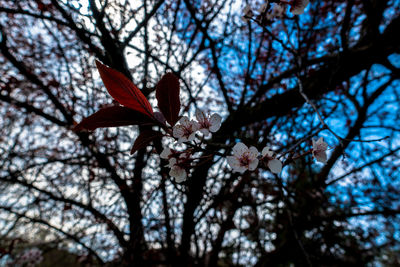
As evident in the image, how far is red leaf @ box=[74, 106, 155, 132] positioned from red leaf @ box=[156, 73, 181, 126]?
66 mm

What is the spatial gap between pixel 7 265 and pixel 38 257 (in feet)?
3.06

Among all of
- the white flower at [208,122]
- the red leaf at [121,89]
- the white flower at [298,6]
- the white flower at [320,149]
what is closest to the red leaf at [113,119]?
the red leaf at [121,89]

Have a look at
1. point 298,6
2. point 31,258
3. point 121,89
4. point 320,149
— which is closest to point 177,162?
point 121,89

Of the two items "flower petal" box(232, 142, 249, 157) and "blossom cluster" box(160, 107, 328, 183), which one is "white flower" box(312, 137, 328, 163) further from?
"flower petal" box(232, 142, 249, 157)

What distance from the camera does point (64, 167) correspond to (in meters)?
3.43

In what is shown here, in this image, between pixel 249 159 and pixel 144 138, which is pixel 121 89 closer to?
pixel 144 138

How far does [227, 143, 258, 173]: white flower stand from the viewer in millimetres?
850

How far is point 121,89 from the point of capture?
69 centimetres

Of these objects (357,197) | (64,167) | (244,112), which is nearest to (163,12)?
(244,112)

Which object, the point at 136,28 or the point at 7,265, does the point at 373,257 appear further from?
the point at 7,265

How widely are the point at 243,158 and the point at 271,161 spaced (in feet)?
0.38

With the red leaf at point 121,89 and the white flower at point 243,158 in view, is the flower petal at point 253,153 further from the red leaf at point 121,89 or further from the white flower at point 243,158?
the red leaf at point 121,89

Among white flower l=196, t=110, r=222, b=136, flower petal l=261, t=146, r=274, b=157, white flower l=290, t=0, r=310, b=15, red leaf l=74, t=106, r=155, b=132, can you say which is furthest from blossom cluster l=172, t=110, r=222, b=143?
white flower l=290, t=0, r=310, b=15

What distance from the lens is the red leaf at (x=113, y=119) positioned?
2.26 ft
